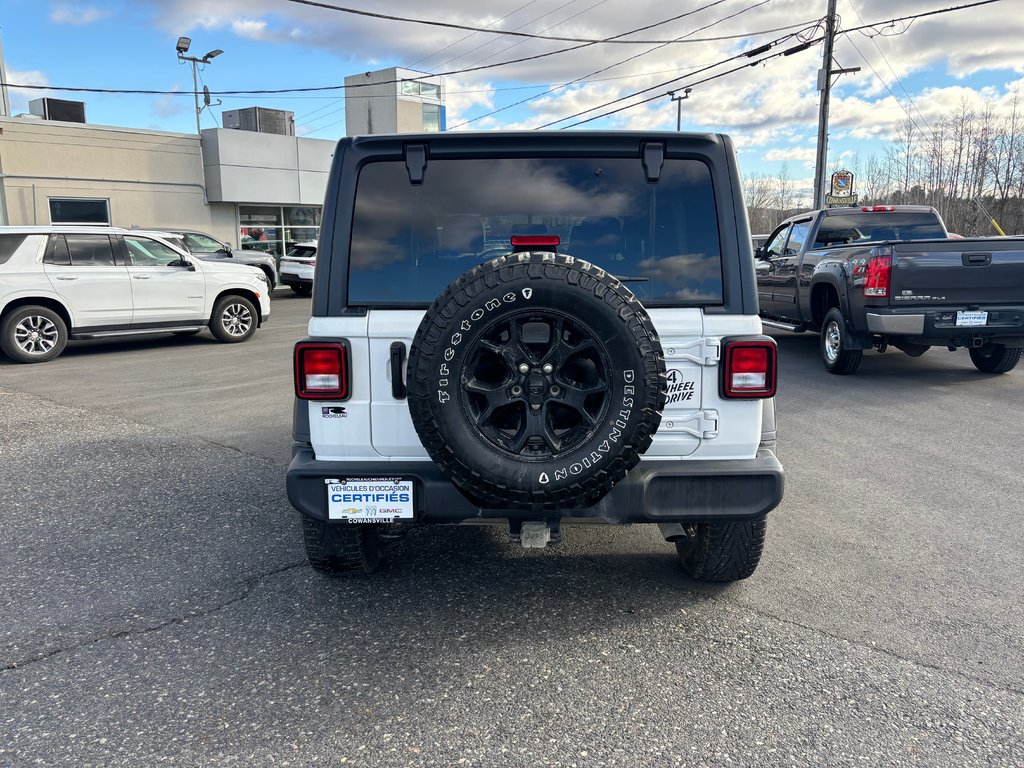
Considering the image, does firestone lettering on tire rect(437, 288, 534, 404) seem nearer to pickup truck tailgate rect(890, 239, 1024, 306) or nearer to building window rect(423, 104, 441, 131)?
pickup truck tailgate rect(890, 239, 1024, 306)

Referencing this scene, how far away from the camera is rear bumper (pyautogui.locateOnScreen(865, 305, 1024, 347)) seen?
8.14 metres

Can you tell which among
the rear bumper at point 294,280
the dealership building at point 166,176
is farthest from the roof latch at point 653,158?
the dealership building at point 166,176

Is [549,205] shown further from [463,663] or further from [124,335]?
[124,335]

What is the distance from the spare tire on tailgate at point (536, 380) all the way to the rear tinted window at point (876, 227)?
8.62 m

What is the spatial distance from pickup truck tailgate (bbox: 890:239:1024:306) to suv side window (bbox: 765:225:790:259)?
11.3 feet

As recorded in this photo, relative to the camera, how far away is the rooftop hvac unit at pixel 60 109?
23922mm

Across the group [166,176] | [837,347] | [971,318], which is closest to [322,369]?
[971,318]

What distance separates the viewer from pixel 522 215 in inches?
132

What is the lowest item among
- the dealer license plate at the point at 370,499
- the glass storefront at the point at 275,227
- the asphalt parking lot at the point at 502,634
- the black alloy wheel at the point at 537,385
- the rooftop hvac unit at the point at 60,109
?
the asphalt parking lot at the point at 502,634

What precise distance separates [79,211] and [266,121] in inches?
349

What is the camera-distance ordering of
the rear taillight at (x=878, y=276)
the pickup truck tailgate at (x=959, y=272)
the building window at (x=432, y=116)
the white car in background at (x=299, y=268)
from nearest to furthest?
the pickup truck tailgate at (x=959, y=272)
the rear taillight at (x=878, y=276)
the white car in background at (x=299, y=268)
the building window at (x=432, y=116)

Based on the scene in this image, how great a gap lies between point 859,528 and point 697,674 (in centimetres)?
211

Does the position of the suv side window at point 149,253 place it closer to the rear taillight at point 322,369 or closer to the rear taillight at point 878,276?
the rear taillight at point 878,276

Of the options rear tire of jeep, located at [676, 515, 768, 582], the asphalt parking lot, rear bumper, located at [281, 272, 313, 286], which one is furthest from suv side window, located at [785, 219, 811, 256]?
rear bumper, located at [281, 272, 313, 286]
